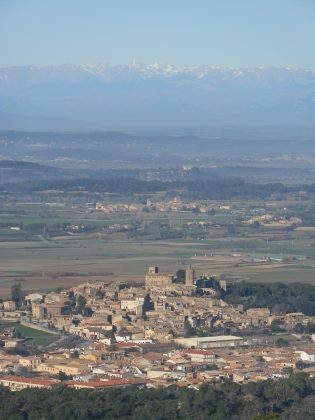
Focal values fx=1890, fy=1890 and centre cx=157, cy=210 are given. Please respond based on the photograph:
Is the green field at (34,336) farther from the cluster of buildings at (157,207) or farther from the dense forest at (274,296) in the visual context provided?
the cluster of buildings at (157,207)

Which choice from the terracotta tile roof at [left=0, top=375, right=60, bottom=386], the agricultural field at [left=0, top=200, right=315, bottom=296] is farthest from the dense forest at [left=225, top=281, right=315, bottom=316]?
the terracotta tile roof at [left=0, top=375, right=60, bottom=386]

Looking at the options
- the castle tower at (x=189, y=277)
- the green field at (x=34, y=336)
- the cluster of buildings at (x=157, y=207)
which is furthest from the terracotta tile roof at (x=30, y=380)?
the cluster of buildings at (x=157, y=207)

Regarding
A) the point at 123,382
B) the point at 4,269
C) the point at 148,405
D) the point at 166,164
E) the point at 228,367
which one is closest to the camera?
the point at 148,405

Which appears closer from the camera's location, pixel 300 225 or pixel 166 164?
pixel 300 225

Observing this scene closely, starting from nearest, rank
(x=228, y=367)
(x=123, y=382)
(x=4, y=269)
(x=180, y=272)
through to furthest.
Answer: (x=123, y=382) → (x=228, y=367) → (x=180, y=272) → (x=4, y=269)

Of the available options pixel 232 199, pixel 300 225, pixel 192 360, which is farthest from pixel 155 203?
pixel 192 360

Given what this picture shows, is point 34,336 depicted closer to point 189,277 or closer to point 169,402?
point 189,277

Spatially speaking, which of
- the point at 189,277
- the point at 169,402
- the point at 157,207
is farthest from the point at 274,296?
the point at 157,207

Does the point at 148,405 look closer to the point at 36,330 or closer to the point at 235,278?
the point at 36,330
